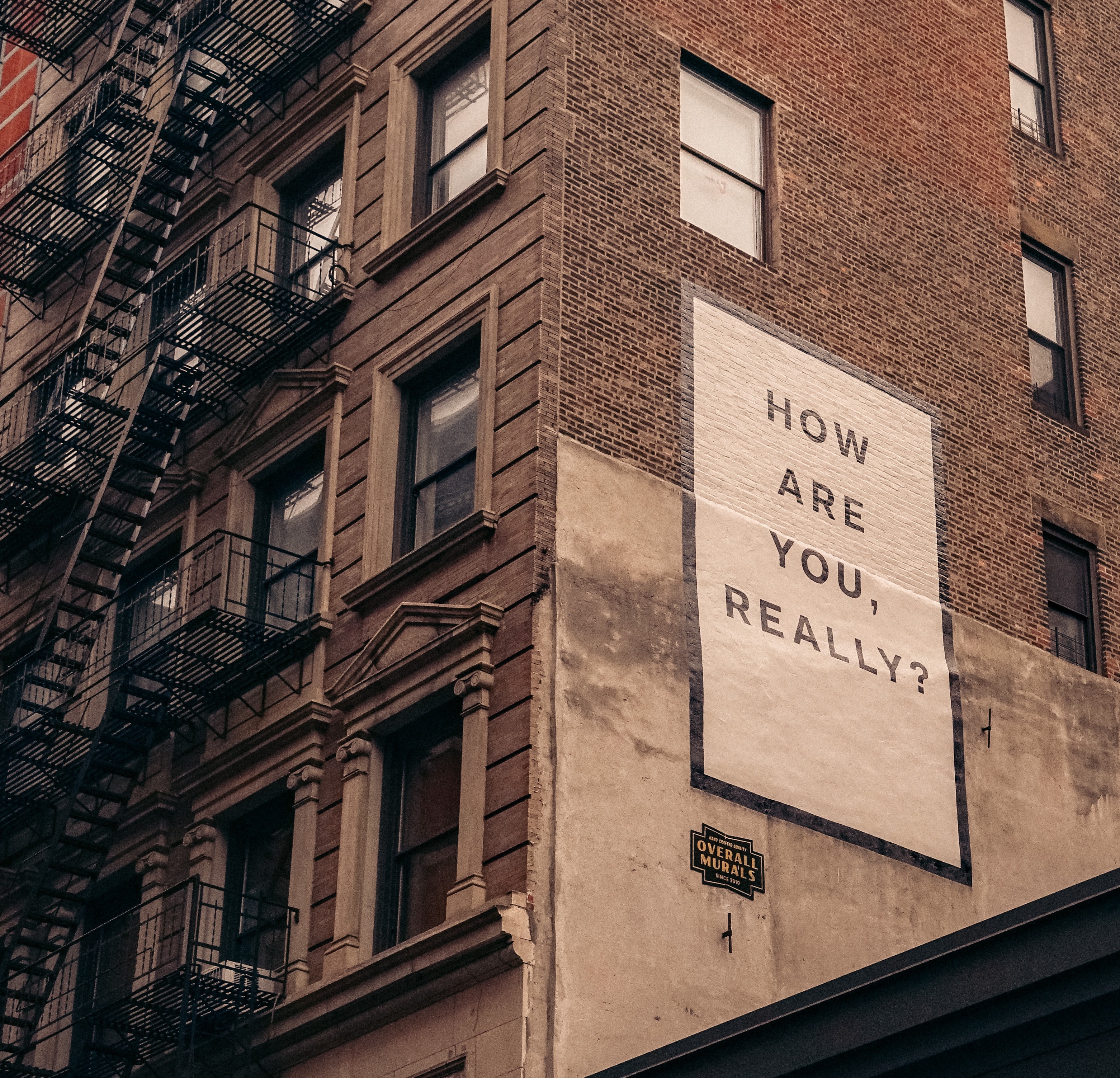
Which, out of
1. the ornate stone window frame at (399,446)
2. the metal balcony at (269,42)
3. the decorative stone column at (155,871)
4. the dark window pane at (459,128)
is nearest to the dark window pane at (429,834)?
the ornate stone window frame at (399,446)

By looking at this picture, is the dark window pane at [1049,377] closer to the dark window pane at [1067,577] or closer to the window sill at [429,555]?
the dark window pane at [1067,577]

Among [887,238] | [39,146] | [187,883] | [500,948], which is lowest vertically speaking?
[500,948]

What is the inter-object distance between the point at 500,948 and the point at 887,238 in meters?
11.3

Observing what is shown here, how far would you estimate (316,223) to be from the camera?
26.2 m

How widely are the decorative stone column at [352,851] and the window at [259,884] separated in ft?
3.53

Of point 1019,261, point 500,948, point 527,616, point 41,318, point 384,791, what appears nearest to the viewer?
point 500,948

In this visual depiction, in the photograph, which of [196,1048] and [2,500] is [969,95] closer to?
[2,500]

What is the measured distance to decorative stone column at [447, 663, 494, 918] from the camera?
1934 centimetres

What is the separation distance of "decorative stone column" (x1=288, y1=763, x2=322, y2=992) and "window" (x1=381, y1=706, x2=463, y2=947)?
921 mm

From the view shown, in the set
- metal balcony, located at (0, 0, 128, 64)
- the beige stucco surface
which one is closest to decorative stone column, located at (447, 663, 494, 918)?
the beige stucco surface

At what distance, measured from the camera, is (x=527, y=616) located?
2000cm

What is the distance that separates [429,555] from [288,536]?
3.62 m

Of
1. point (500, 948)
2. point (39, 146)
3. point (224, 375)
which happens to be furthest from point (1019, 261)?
point (39, 146)

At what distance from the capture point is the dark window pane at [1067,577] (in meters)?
26.0
